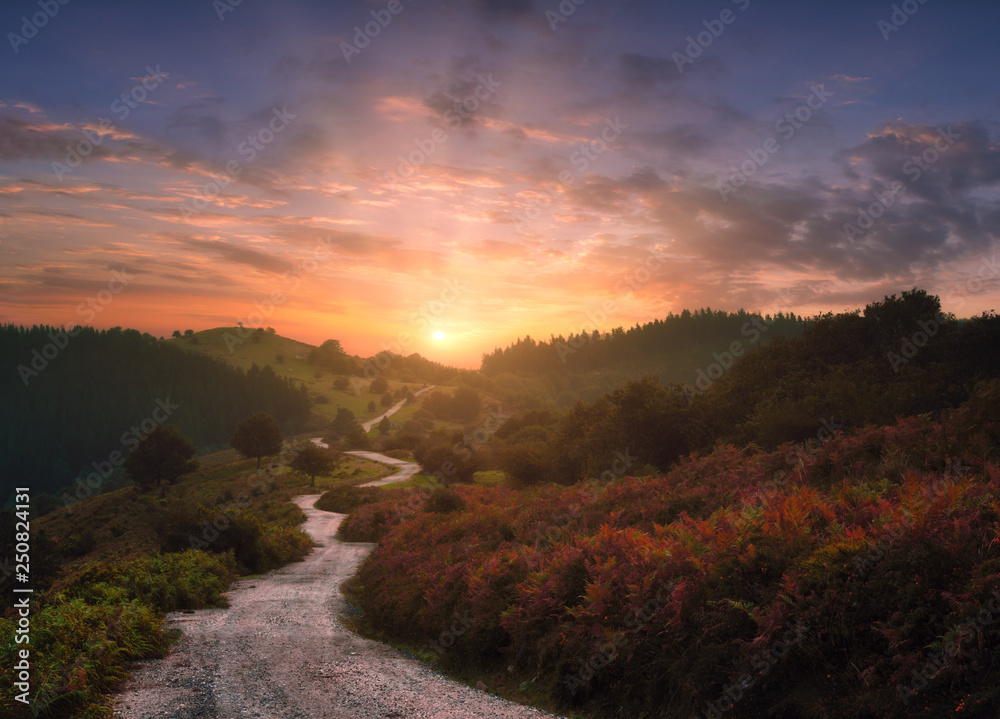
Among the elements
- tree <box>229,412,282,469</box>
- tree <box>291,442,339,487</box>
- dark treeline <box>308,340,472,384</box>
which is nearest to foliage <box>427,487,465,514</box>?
tree <box>291,442,339,487</box>

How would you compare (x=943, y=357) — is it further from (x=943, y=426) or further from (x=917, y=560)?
(x=917, y=560)

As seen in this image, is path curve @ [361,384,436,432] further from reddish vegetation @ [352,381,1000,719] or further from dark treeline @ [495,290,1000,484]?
reddish vegetation @ [352,381,1000,719]

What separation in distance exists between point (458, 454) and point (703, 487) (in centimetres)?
4180

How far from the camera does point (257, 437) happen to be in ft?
249

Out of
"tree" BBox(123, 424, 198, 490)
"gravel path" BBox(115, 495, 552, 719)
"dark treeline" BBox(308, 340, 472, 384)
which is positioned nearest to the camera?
"gravel path" BBox(115, 495, 552, 719)

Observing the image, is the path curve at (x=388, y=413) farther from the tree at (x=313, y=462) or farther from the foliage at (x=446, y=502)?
the foliage at (x=446, y=502)

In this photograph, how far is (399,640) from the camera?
13797mm

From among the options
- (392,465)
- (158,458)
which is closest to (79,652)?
(392,465)

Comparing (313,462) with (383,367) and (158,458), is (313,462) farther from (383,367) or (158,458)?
(383,367)

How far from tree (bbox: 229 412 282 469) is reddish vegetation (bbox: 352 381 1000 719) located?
225ft

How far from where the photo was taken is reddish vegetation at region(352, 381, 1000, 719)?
6191 mm

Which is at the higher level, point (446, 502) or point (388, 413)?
point (446, 502)

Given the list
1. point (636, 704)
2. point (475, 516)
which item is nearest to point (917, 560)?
point (636, 704)

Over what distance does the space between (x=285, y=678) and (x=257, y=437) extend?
2854 inches
